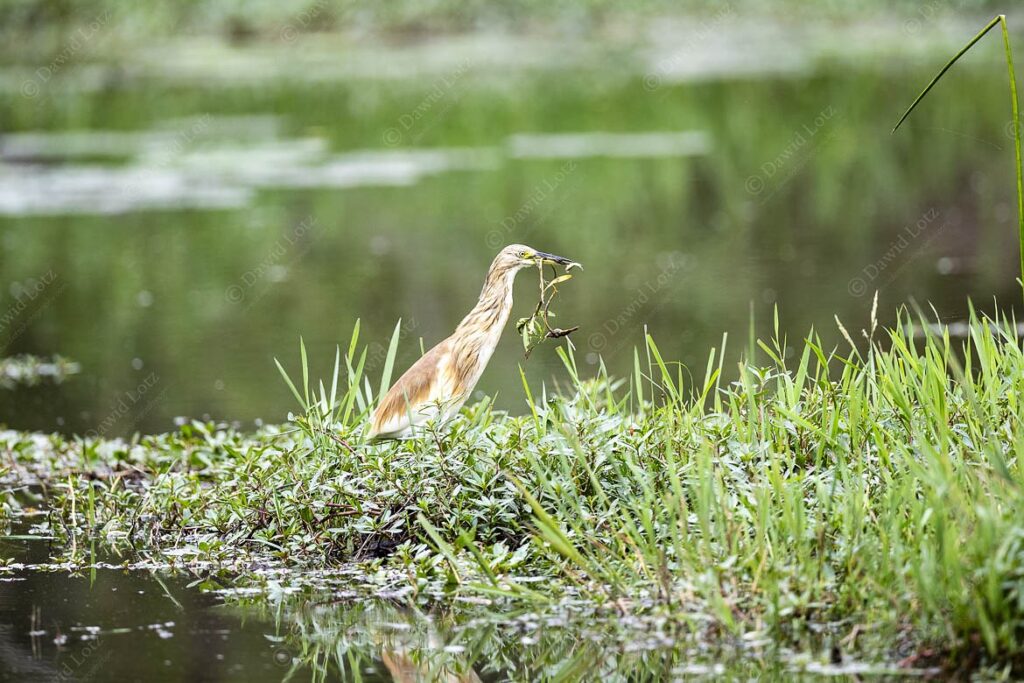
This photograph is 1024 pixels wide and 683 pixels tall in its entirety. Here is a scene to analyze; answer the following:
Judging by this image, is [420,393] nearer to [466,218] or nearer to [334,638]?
[334,638]

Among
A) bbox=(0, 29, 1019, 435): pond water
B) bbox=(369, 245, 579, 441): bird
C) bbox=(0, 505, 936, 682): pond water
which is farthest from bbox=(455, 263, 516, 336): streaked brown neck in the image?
bbox=(0, 29, 1019, 435): pond water

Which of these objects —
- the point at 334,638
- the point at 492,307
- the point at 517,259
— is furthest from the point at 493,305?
the point at 334,638

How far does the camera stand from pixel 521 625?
5.14 meters

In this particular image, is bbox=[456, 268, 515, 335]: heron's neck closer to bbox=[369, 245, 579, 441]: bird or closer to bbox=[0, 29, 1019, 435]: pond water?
bbox=[369, 245, 579, 441]: bird

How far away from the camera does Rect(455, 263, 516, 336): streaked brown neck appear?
6.17m

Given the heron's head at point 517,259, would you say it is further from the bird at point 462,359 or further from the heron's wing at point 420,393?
the heron's wing at point 420,393

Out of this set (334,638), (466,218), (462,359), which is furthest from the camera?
(466,218)

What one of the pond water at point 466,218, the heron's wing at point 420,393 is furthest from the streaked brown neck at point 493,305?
the pond water at point 466,218

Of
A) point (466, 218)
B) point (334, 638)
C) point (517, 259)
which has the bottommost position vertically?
point (466, 218)

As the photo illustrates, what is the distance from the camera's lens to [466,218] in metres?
17.0

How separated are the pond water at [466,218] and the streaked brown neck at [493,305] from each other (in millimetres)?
3064

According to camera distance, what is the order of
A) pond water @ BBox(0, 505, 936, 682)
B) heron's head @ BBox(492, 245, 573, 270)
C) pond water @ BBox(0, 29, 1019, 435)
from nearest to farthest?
1. pond water @ BBox(0, 505, 936, 682)
2. heron's head @ BBox(492, 245, 573, 270)
3. pond water @ BBox(0, 29, 1019, 435)

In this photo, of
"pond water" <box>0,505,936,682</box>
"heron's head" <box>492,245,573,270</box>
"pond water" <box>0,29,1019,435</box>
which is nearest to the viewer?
"pond water" <box>0,505,936,682</box>

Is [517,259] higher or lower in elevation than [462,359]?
higher
